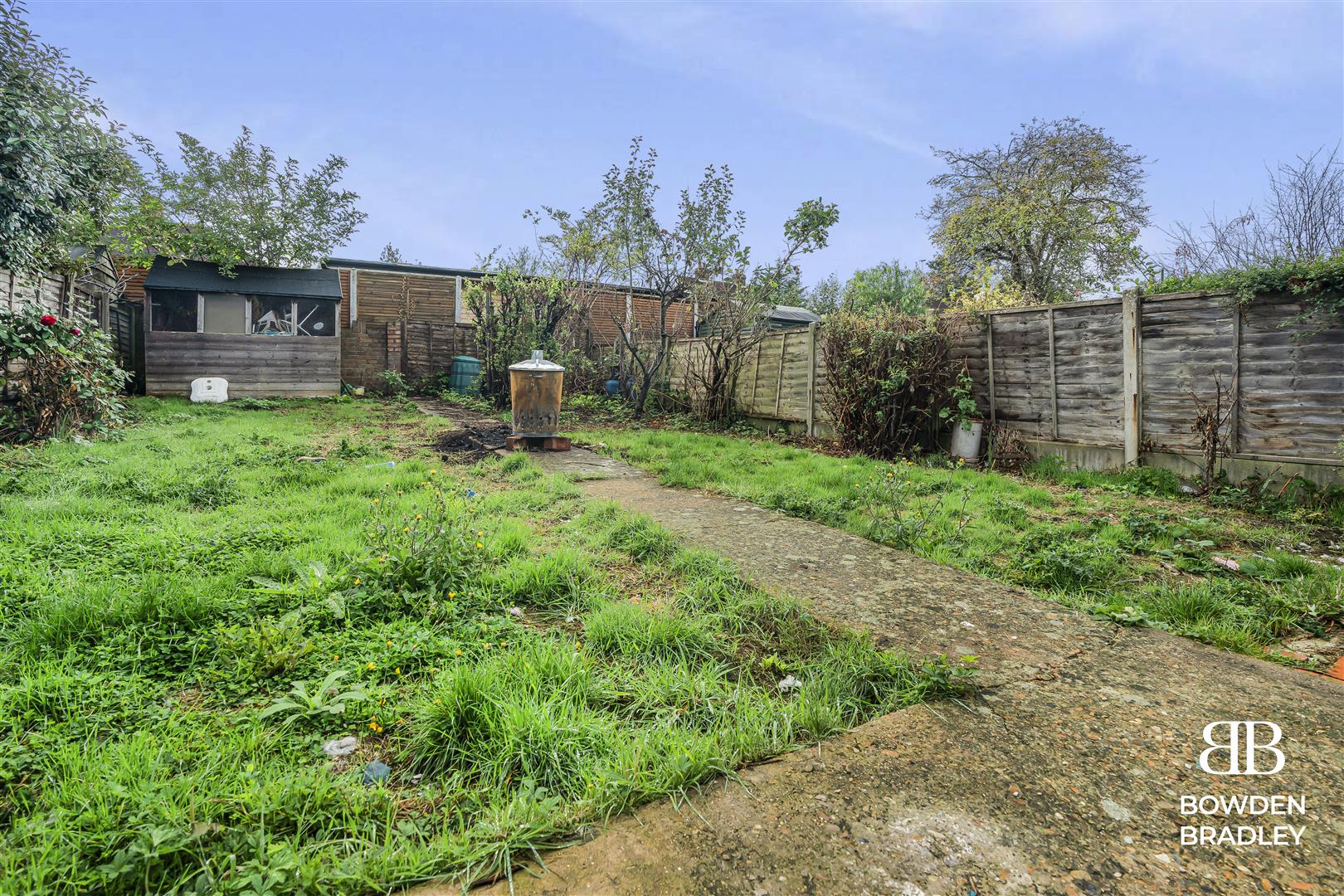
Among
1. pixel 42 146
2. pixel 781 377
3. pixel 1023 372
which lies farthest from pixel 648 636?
pixel 781 377

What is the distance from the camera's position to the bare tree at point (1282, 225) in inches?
356

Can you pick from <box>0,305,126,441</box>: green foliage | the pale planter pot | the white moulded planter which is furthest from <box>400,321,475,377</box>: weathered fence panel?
the pale planter pot

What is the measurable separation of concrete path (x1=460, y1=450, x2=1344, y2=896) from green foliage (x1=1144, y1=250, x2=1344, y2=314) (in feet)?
14.0

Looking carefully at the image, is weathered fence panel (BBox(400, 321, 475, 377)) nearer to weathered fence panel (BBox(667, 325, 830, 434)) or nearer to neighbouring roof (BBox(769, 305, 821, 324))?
weathered fence panel (BBox(667, 325, 830, 434))

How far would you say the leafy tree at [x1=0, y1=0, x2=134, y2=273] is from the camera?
17.0 ft

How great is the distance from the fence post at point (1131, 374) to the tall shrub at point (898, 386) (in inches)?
55.8

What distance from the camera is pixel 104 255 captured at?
11.2 meters

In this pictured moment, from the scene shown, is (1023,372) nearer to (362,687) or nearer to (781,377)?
(781,377)

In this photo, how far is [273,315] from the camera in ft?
45.0

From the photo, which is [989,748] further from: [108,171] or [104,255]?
[104,255]

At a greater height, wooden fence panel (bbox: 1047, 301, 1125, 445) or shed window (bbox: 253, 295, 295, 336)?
shed window (bbox: 253, 295, 295, 336)

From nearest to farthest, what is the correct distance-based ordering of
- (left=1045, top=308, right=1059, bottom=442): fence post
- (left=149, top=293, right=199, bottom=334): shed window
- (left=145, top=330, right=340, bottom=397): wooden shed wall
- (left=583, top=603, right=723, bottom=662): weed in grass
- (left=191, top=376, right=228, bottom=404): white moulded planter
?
(left=583, top=603, right=723, bottom=662): weed in grass
(left=1045, top=308, right=1059, bottom=442): fence post
(left=191, top=376, right=228, bottom=404): white moulded planter
(left=145, top=330, right=340, bottom=397): wooden shed wall
(left=149, top=293, right=199, bottom=334): shed window

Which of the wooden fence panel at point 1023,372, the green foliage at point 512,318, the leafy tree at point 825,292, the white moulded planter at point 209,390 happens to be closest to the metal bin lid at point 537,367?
the wooden fence panel at point 1023,372

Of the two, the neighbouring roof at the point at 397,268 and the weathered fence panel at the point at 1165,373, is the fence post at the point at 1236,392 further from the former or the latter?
the neighbouring roof at the point at 397,268
